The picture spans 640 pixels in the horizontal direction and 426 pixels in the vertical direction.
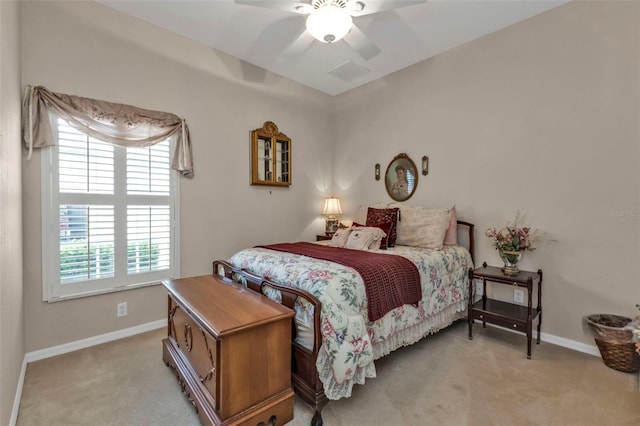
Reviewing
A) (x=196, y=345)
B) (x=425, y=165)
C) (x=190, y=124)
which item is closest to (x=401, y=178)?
(x=425, y=165)

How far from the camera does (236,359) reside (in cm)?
156

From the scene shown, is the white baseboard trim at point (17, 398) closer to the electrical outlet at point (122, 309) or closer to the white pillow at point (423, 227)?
the electrical outlet at point (122, 309)

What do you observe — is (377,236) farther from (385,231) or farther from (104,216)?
(104,216)

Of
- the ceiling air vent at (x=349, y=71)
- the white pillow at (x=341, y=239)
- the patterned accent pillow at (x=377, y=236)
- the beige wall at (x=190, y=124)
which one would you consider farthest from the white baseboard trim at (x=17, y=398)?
the ceiling air vent at (x=349, y=71)

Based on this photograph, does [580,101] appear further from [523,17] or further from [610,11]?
[523,17]

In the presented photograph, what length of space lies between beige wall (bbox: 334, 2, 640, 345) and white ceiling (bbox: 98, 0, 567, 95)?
9.0 inches

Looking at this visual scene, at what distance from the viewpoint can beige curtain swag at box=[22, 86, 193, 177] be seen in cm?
237

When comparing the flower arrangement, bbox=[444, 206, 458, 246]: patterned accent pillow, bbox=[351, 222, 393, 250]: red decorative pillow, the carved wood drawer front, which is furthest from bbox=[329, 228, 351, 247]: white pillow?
the carved wood drawer front

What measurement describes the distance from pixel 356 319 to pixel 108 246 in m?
2.43

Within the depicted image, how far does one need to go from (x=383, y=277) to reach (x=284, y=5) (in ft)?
7.11

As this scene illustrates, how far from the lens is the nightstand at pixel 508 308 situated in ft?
8.22

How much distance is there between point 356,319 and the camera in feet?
5.92

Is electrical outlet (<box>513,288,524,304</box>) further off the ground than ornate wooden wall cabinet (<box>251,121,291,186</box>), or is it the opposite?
ornate wooden wall cabinet (<box>251,121,291,186</box>)

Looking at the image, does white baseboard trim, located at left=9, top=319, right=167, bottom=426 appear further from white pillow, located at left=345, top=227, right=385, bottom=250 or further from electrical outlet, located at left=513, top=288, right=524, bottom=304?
electrical outlet, located at left=513, top=288, right=524, bottom=304
